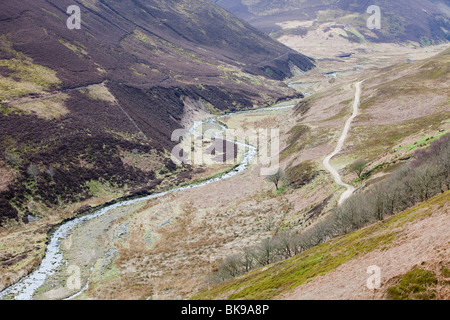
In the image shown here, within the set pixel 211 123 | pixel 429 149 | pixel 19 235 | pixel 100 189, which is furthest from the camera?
pixel 211 123

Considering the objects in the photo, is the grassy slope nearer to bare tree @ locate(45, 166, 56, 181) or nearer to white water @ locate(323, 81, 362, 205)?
white water @ locate(323, 81, 362, 205)

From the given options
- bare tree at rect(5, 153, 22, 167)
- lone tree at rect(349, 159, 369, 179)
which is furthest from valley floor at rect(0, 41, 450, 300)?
bare tree at rect(5, 153, 22, 167)

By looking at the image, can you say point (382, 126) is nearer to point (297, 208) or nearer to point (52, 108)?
point (297, 208)

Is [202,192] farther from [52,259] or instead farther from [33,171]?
[52,259]

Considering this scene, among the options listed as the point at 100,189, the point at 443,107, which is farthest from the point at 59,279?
the point at 443,107

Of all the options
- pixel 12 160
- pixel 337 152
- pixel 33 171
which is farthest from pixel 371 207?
pixel 12 160

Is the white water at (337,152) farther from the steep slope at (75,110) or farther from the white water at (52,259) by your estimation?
the steep slope at (75,110)
